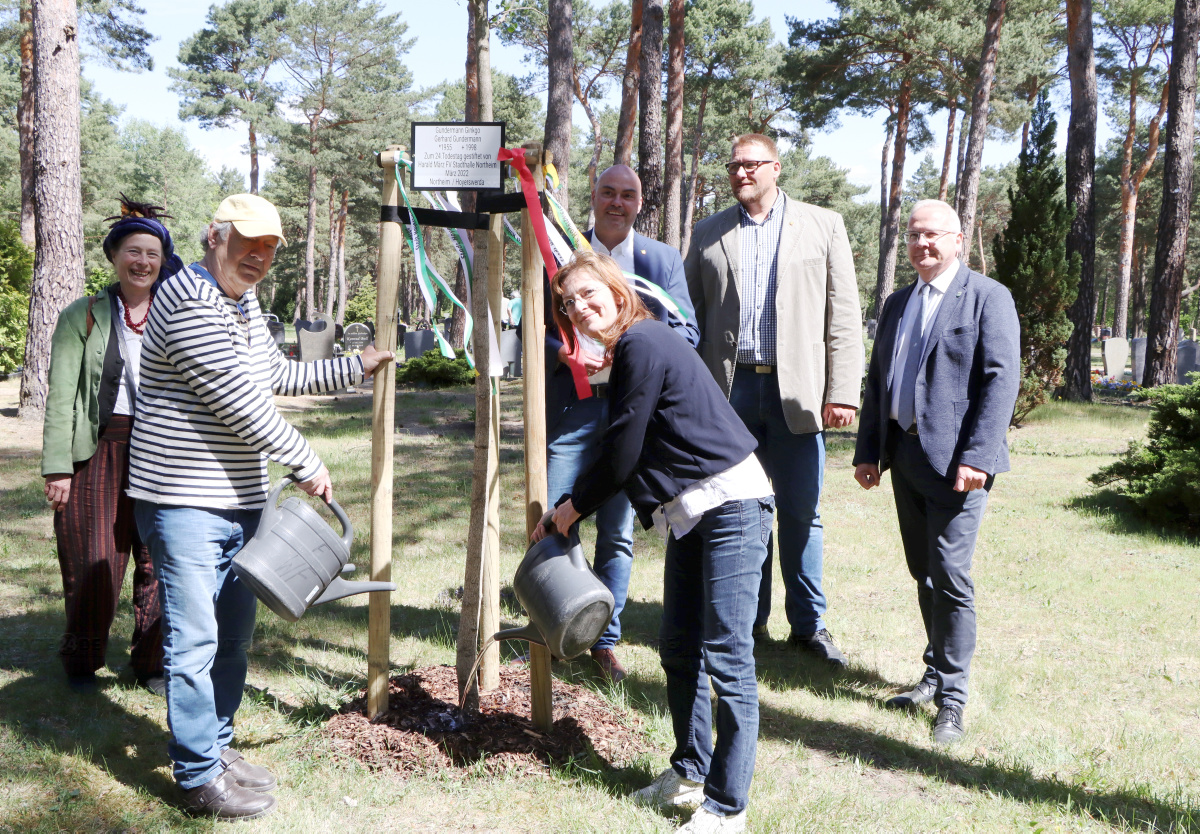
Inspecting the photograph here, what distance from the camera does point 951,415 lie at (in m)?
3.31

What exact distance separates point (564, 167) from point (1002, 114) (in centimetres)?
1851

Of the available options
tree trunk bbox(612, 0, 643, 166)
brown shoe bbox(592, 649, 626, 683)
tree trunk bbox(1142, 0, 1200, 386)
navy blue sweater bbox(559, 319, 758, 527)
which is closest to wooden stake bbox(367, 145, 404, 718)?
navy blue sweater bbox(559, 319, 758, 527)

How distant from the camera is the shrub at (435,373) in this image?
14.7 m

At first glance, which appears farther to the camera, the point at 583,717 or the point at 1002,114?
the point at 1002,114

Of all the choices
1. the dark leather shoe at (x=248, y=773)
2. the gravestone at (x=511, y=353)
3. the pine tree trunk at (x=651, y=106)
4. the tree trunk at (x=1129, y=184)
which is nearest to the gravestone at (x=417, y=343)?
the gravestone at (x=511, y=353)

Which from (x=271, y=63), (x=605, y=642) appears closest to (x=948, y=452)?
(x=605, y=642)

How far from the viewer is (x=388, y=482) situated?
3.06 metres

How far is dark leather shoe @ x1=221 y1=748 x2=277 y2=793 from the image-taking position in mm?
2732

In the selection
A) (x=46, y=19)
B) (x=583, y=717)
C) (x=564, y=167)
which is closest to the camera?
(x=583, y=717)

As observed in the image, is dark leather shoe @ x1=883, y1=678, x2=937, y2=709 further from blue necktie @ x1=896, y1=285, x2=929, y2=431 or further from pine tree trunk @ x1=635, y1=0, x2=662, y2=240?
pine tree trunk @ x1=635, y1=0, x2=662, y2=240

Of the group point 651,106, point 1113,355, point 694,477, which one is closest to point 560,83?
point 651,106

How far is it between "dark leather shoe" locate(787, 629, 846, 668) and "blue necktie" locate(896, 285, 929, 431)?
1.14 metres

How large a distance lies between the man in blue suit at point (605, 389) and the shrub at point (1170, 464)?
14.4 feet

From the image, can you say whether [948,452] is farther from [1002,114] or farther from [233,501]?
[1002,114]
